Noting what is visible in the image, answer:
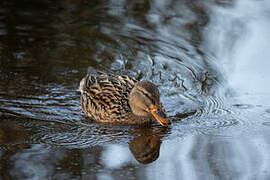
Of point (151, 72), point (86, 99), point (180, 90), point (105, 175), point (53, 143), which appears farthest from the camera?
point (151, 72)

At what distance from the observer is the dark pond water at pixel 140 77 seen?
21.5 feet

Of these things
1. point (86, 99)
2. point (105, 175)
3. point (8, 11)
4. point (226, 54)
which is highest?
point (8, 11)

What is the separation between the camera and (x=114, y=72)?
31.2 ft

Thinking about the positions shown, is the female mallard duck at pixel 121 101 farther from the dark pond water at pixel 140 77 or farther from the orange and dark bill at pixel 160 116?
the dark pond water at pixel 140 77

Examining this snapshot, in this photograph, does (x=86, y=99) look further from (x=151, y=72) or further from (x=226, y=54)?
(x=226, y=54)

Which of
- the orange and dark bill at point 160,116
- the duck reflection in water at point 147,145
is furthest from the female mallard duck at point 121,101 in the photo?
the duck reflection in water at point 147,145

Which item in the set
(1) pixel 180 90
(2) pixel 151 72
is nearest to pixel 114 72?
(2) pixel 151 72

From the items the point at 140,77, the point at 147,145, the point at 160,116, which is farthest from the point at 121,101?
the point at 140,77

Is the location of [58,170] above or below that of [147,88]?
below

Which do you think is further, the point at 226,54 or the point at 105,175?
the point at 226,54

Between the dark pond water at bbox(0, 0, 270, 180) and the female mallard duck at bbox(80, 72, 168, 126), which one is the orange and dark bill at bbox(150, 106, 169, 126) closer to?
the female mallard duck at bbox(80, 72, 168, 126)

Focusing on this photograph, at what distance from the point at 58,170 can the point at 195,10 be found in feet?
22.1

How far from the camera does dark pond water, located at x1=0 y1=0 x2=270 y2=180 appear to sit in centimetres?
657

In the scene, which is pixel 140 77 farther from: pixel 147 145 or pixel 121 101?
pixel 147 145
